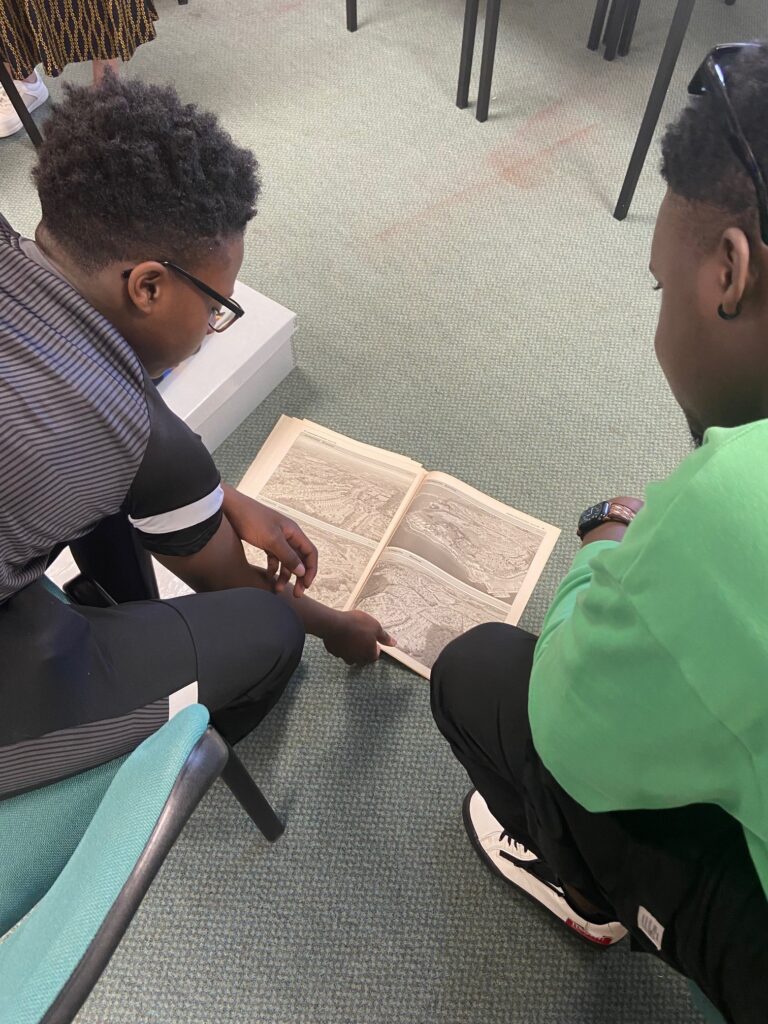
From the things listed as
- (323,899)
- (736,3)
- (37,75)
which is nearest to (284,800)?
(323,899)

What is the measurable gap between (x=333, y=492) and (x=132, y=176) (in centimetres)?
73

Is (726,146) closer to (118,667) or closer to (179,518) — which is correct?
(179,518)

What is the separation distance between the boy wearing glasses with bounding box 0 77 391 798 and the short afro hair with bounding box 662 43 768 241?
1.38ft

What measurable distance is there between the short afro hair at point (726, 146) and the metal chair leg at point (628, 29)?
1721mm

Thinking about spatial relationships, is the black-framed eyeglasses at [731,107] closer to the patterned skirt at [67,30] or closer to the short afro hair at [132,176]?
the short afro hair at [132,176]

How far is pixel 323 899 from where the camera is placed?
3.34 feet

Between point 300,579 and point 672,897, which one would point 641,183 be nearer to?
point 300,579

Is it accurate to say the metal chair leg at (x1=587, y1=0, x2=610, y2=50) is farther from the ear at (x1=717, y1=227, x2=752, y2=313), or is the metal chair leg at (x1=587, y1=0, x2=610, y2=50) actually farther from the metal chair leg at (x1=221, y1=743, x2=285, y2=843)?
the metal chair leg at (x1=221, y1=743, x2=285, y2=843)

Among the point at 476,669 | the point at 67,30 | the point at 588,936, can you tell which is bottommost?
the point at 588,936

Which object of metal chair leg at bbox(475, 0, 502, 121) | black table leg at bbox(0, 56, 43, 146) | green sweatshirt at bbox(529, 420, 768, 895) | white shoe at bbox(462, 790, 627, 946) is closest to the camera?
green sweatshirt at bbox(529, 420, 768, 895)

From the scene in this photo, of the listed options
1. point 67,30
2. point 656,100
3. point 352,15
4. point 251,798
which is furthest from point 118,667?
point 352,15

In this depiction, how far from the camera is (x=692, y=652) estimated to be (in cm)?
43

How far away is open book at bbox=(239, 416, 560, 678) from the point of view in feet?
3.97

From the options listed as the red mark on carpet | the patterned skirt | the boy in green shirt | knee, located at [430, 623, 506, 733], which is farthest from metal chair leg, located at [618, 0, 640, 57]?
knee, located at [430, 623, 506, 733]
